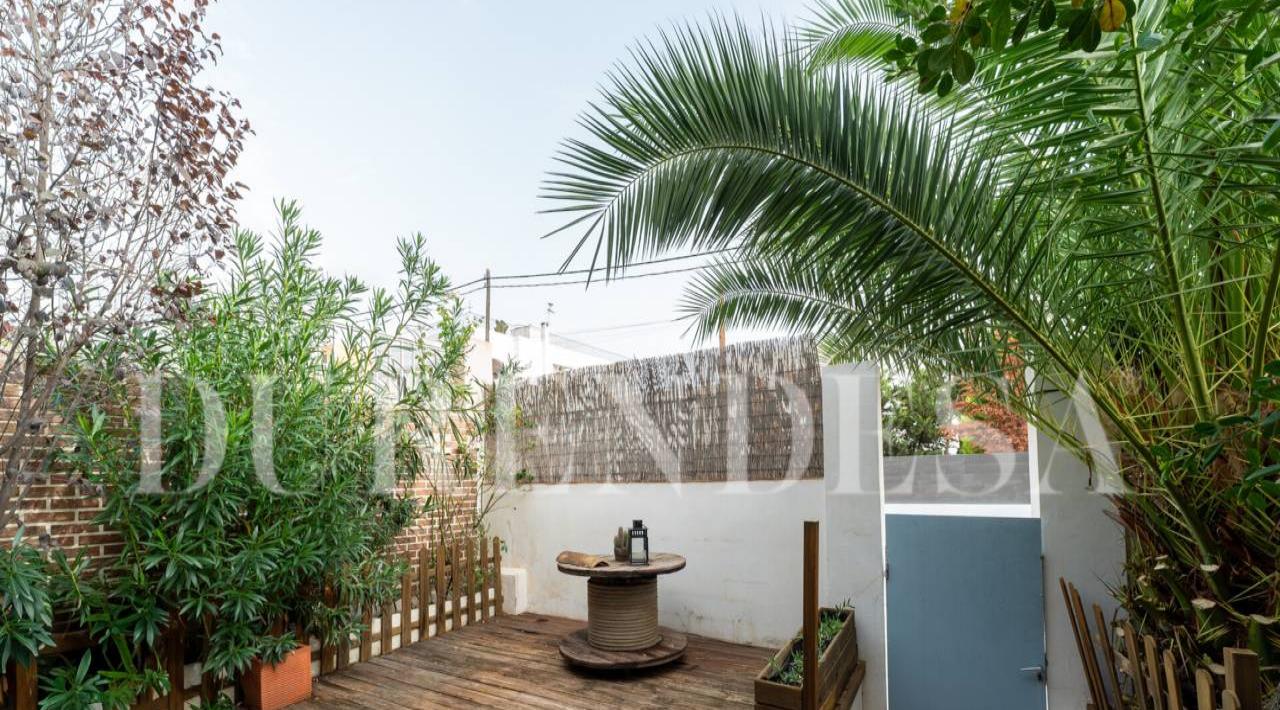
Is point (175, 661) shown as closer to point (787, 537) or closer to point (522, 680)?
point (522, 680)

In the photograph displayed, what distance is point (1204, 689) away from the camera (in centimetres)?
169

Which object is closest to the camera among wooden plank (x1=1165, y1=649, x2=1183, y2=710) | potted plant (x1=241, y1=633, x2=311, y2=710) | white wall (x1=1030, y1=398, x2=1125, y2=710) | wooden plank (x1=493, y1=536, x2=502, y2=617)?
wooden plank (x1=1165, y1=649, x2=1183, y2=710)

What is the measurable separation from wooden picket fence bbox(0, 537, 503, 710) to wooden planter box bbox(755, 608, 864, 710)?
2804 millimetres

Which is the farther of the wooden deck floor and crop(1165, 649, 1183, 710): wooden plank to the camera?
the wooden deck floor

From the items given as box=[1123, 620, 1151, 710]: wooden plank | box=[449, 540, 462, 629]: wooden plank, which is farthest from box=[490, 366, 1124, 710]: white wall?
box=[1123, 620, 1151, 710]: wooden plank

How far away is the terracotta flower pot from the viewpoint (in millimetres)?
3750

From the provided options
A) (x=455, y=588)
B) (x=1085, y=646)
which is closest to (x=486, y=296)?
(x=455, y=588)

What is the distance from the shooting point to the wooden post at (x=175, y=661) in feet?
11.4

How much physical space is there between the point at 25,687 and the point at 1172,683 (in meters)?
4.45

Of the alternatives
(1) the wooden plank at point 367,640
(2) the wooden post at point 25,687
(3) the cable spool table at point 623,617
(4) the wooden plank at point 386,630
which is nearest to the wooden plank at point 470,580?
(4) the wooden plank at point 386,630

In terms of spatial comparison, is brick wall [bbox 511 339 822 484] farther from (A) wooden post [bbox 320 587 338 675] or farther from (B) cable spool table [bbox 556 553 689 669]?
(A) wooden post [bbox 320 587 338 675]

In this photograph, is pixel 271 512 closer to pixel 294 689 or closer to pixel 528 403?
pixel 294 689

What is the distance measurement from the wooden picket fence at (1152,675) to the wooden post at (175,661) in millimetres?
4264

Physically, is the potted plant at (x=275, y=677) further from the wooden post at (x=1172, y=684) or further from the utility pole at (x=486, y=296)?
the utility pole at (x=486, y=296)
